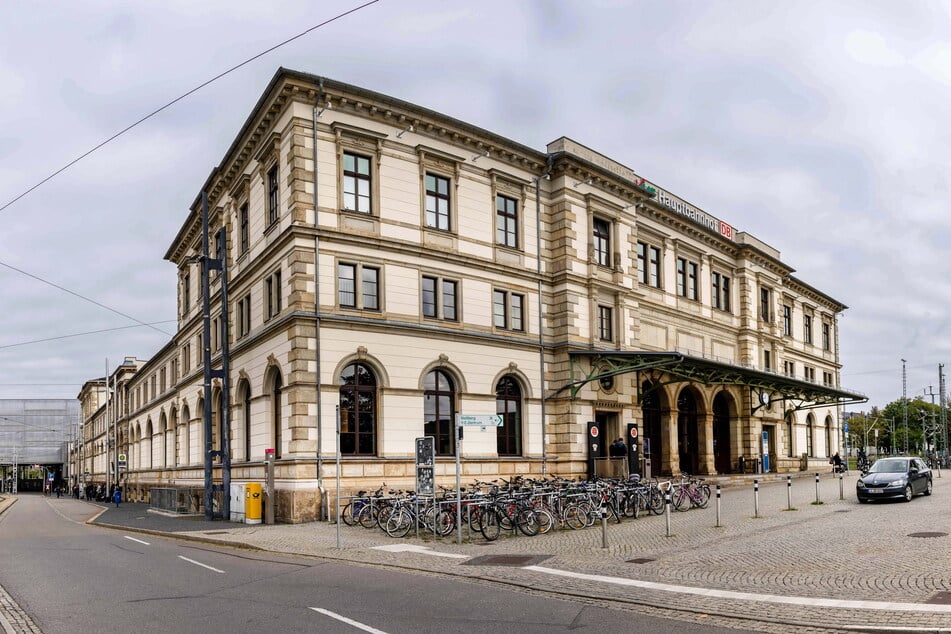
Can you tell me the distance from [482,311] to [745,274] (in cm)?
2233

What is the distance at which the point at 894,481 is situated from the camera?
2655cm

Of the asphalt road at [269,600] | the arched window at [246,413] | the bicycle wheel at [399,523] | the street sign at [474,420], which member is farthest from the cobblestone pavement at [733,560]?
the arched window at [246,413]

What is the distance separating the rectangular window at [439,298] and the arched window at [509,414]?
3.34 meters

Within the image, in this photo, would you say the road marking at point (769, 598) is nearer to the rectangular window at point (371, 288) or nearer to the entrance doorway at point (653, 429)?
the rectangular window at point (371, 288)

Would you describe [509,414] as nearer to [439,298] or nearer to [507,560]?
[439,298]

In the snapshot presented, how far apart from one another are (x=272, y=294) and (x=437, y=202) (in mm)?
6507

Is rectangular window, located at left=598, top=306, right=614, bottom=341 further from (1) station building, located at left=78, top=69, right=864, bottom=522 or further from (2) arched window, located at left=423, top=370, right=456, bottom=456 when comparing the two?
(2) arched window, located at left=423, top=370, right=456, bottom=456

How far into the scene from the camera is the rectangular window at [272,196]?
95.9 feet

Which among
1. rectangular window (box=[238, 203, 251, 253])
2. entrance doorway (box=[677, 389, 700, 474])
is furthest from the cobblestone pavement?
entrance doorway (box=[677, 389, 700, 474])

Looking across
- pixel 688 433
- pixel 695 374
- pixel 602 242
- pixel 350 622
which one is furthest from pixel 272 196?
pixel 688 433

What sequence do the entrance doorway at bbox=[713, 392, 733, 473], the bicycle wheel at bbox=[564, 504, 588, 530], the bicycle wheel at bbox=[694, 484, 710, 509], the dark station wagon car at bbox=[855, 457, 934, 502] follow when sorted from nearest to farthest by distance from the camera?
the bicycle wheel at bbox=[564, 504, 588, 530]
the dark station wagon car at bbox=[855, 457, 934, 502]
the bicycle wheel at bbox=[694, 484, 710, 509]
the entrance doorway at bbox=[713, 392, 733, 473]

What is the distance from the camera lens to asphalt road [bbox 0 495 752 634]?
9.85m

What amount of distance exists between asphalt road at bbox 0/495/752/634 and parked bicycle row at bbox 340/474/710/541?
14.0 ft

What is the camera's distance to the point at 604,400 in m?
34.6
